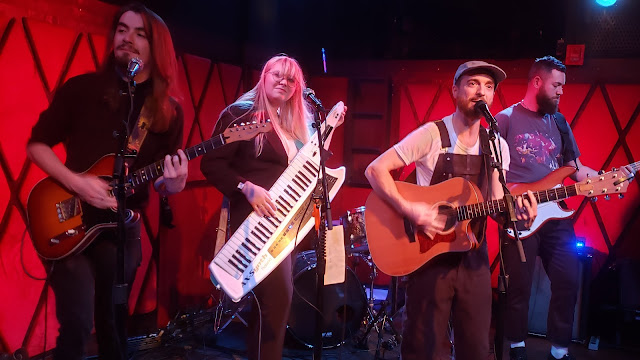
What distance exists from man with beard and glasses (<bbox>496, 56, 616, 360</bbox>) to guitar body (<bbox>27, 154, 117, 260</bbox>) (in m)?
3.07

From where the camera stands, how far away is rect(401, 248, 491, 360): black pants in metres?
2.70

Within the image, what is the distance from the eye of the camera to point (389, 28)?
7312mm

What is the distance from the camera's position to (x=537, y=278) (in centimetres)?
500

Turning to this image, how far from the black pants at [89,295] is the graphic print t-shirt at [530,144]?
10.2 ft

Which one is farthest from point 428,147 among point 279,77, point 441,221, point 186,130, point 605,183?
point 186,130

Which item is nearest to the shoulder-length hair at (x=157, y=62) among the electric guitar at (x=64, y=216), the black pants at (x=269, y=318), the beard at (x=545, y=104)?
the electric guitar at (x=64, y=216)

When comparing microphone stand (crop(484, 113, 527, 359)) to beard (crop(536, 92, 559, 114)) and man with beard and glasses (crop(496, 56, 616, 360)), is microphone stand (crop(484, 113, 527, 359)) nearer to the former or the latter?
man with beard and glasses (crop(496, 56, 616, 360))

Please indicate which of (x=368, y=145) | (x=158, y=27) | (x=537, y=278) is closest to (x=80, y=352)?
(x=158, y=27)

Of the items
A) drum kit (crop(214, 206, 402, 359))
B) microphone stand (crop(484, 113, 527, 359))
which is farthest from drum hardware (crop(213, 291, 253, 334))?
microphone stand (crop(484, 113, 527, 359))

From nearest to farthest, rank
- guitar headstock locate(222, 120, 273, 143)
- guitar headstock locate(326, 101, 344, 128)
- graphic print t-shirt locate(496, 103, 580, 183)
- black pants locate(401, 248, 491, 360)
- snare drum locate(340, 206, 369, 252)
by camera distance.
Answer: black pants locate(401, 248, 491, 360) < guitar headstock locate(222, 120, 273, 143) < guitar headstock locate(326, 101, 344, 128) < graphic print t-shirt locate(496, 103, 580, 183) < snare drum locate(340, 206, 369, 252)

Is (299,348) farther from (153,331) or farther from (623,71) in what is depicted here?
(623,71)

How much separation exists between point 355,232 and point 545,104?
2005 millimetres

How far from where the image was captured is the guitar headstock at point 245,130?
116 inches

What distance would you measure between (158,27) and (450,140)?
182cm
